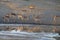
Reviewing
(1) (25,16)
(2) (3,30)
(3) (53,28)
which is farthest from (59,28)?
(2) (3,30)

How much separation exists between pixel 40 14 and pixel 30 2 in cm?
13

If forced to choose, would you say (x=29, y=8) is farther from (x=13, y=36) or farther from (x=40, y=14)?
(x=13, y=36)

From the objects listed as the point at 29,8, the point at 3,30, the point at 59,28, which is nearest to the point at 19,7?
the point at 29,8

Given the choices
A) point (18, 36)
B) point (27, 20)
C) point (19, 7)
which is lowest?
point (18, 36)

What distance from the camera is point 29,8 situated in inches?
59.6

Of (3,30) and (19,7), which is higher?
(19,7)

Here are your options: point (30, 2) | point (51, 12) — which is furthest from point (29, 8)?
point (51, 12)

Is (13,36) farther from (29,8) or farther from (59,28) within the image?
(59,28)

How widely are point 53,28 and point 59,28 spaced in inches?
1.9

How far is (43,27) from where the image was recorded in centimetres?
150

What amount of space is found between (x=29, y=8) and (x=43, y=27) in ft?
0.63

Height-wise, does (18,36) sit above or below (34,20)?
below

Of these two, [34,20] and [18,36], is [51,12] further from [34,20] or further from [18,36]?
[18,36]

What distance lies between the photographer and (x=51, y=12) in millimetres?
1515
